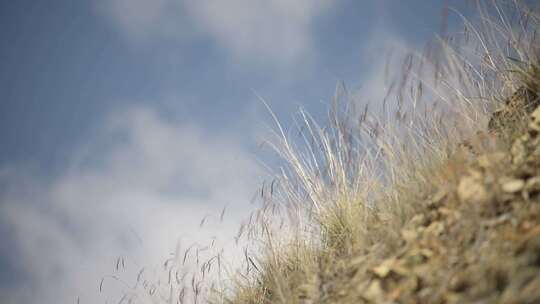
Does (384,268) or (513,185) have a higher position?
(513,185)

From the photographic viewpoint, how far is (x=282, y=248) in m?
2.87

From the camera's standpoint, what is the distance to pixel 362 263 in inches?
74.5

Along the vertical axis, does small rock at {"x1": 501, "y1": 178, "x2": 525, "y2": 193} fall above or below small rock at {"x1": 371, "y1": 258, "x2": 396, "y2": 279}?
above

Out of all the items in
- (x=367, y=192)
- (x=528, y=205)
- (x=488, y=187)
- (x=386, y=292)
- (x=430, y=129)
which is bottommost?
(x=386, y=292)

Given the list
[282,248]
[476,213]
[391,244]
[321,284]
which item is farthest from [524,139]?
[282,248]

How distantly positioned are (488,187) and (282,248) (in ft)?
5.17

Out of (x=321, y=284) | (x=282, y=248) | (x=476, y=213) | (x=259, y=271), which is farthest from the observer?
(x=259, y=271)

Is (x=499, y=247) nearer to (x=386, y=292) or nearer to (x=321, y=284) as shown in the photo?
(x=386, y=292)

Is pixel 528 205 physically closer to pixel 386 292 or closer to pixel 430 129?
pixel 386 292

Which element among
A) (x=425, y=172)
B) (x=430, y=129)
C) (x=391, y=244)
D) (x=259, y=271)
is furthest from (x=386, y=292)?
(x=259, y=271)

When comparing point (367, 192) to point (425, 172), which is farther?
point (367, 192)

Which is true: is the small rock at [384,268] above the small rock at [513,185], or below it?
below

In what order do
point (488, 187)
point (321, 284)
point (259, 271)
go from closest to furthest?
point (488, 187)
point (321, 284)
point (259, 271)

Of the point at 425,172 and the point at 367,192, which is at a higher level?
the point at 367,192
